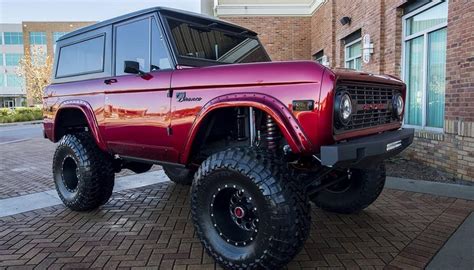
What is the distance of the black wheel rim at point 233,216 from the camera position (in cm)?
314

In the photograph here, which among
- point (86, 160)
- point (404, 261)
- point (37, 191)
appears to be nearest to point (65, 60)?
point (86, 160)

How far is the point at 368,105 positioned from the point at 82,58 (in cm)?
345

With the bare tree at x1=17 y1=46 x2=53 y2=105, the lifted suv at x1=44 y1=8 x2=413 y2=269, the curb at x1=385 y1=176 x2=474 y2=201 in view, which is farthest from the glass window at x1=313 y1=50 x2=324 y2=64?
the bare tree at x1=17 y1=46 x2=53 y2=105

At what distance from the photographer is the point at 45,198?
18.4 feet

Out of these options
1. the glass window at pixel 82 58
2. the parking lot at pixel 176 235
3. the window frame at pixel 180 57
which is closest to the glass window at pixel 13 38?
the parking lot at pixel 176 235

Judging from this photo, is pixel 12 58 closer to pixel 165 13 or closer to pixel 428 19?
pixel 428 19

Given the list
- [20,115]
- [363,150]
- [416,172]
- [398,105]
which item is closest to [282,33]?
[416,172]

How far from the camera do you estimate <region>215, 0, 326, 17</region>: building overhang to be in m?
15.1

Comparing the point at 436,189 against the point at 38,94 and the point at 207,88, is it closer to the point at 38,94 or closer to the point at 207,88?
the point at 207,88

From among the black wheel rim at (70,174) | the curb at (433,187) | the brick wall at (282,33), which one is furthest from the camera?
the brick wall at (282,33)

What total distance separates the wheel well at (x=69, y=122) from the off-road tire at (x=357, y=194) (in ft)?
10.2

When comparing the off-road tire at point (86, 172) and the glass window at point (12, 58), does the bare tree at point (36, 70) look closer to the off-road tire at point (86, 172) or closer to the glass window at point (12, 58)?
the glass window at point (12, 58)

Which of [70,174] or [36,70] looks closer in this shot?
[70,174]

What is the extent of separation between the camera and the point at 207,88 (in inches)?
132
